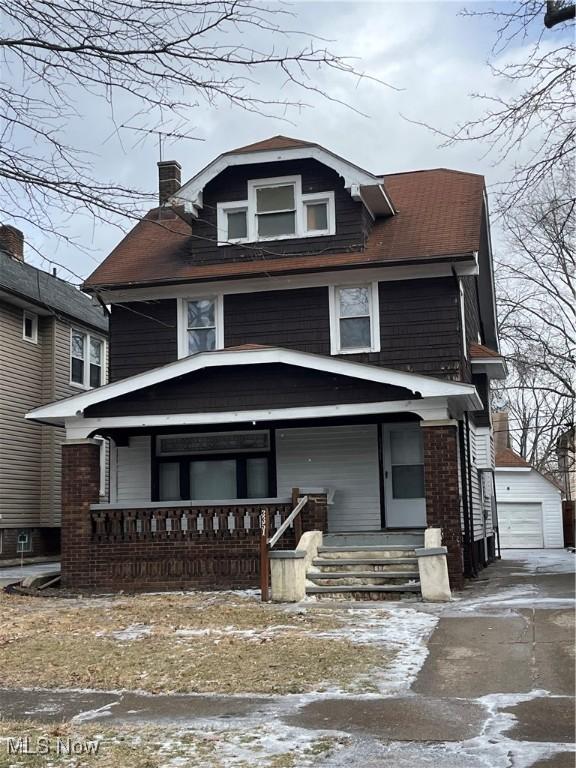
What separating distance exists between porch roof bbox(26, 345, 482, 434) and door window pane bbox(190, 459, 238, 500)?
2274 mm

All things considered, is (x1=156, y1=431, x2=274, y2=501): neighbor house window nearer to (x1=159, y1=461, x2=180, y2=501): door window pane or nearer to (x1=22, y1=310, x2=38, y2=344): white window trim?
(x1=159, y1=461, x2=180, y2=501): door window pane

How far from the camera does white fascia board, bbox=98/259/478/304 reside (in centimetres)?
1500

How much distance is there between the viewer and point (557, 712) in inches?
224

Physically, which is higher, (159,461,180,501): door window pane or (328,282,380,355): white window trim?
(328,282,380,355): white window trim

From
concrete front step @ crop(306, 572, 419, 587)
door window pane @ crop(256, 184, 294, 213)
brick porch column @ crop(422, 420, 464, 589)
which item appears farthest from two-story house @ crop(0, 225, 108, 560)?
brick porch column @ crop(422, 420, 464, 589)

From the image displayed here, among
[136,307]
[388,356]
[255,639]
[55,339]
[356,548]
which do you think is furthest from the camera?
[55,339]

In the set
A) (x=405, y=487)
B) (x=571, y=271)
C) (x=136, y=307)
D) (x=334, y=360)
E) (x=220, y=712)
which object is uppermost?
(x=571, y=271)

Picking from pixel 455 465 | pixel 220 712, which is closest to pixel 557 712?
pixel 220 712

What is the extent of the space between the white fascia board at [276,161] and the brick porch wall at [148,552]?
18.1 ft

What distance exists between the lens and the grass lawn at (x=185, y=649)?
6.85m

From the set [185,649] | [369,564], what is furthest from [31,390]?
[185,649]

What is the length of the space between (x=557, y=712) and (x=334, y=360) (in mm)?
8294

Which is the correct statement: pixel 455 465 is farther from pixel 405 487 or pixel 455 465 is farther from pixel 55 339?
pixel 55 339

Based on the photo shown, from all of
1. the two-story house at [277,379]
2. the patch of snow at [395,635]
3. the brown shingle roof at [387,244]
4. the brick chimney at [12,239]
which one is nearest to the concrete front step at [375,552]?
the two-story house at [277,379]
